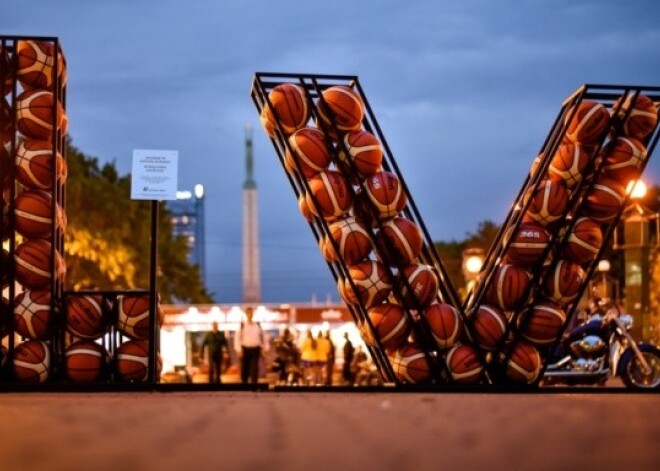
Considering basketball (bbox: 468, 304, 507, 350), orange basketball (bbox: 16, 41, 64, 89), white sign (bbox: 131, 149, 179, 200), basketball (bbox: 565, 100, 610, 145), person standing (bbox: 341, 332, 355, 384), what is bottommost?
person standing (bbox: 341, 332, 355, 384)

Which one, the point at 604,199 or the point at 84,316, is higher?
the point at 604,199

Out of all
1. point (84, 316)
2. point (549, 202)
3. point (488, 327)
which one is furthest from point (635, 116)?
point (84, 316)

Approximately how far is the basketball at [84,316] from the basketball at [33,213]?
86 centimetres

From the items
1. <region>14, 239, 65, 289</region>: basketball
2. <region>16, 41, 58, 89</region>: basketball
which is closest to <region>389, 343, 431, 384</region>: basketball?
<region>14, 239, 65, 289</region>: basketball

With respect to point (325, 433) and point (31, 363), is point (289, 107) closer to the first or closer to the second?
point (31, 363)

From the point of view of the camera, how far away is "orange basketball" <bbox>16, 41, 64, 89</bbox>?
46.1 ft

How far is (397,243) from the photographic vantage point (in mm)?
14055

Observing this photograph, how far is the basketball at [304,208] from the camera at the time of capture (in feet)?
47.6

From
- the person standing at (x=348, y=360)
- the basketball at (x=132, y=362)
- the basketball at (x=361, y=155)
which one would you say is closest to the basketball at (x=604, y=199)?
the basketball at (x=361, y=155)

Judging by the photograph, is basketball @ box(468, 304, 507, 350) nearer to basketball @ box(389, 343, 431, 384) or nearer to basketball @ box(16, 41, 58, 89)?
basketball @ box(389, 343, 431, 384)

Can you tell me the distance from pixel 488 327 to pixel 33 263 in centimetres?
524

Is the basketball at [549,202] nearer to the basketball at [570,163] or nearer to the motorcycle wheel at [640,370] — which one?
the basketball at [570,163]

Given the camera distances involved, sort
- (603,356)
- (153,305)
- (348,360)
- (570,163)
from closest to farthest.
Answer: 1. (153,305)
2. (570,163)
3. (603,356)
4. (348,360)

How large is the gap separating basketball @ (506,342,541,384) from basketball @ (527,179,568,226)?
4.98 ft
